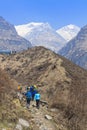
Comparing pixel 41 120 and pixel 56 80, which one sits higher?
pixel 56 80

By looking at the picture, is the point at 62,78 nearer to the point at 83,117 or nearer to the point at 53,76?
the point at 53,76

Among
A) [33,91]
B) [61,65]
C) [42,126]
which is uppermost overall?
[61,65]

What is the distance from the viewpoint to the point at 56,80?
49750 millimetres

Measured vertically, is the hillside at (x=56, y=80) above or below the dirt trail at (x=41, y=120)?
above

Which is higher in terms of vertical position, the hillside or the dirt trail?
the hillside

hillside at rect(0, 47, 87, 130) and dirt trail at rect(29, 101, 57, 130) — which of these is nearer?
dirt trail at rect(29, 101, 57, 130)

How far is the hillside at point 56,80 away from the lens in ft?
73.9

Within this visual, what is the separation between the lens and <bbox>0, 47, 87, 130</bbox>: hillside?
73.9 feet

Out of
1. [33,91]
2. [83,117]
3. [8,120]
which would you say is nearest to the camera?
[8,120]

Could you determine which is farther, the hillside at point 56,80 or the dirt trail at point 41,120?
the hillside at point 56,80

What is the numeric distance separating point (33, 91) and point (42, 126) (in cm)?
796

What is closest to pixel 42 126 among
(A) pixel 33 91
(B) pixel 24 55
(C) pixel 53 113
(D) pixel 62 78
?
(C) pixel 53 113

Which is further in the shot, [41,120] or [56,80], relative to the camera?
[56,80]

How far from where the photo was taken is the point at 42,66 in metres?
60.9
